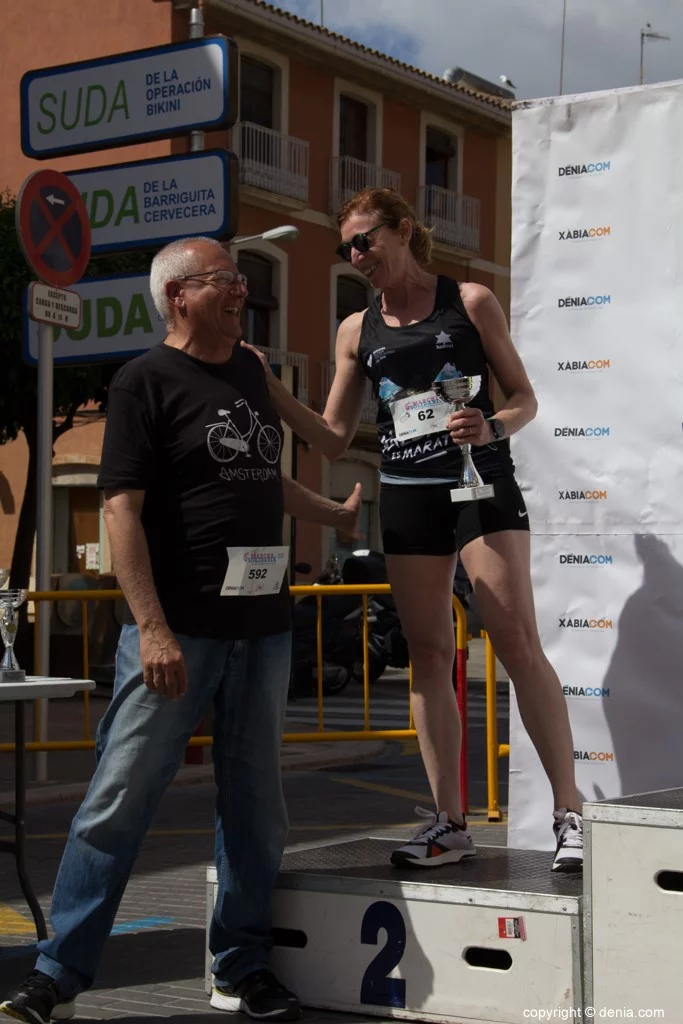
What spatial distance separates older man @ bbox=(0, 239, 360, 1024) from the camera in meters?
4.08

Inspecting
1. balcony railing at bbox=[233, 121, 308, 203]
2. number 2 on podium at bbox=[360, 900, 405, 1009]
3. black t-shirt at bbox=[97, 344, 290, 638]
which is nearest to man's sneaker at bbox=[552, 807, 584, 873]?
number 2 on podium at bbox=[360, 900, 405, 1009]

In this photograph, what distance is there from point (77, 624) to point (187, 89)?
14.8ft

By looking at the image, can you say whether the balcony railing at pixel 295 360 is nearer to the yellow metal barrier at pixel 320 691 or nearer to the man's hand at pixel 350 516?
the yellow metal barrier at pixel 320 691

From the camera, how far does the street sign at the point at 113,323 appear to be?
434 inches

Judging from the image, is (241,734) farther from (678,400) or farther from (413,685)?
(678,400)

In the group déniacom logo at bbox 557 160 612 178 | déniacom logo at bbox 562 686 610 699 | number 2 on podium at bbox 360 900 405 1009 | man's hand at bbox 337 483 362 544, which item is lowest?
number 2 on podium at bbox 360 900 405 1009

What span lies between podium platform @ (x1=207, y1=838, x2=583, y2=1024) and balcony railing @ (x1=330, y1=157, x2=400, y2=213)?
96.8 ft

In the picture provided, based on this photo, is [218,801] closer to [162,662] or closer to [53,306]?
[162,662]

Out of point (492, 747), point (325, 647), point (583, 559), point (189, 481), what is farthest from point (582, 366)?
point (325, 647)

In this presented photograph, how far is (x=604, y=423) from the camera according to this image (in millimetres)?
5738

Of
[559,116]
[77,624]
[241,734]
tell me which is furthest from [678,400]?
[77,624]

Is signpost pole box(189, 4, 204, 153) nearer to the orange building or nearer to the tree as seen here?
the tree

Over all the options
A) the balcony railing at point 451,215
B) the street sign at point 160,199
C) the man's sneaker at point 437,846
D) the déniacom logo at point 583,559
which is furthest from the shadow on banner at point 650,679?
the balcony railing at point 451,215

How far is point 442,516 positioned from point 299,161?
94.8 feet
